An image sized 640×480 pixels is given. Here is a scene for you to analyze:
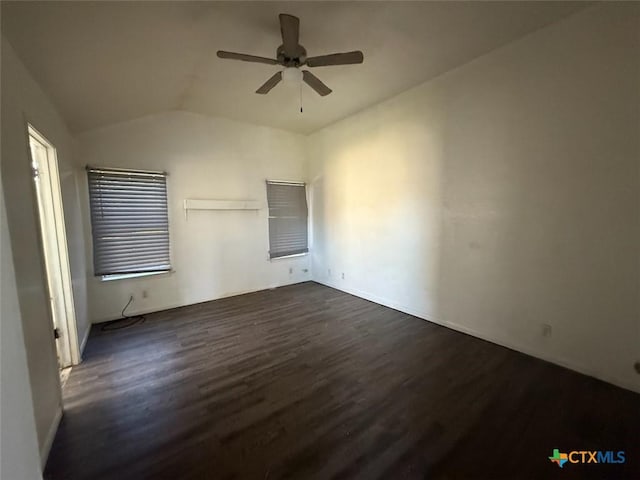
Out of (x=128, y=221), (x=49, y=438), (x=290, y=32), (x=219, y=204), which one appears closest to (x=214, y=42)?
(x=290, y=32)

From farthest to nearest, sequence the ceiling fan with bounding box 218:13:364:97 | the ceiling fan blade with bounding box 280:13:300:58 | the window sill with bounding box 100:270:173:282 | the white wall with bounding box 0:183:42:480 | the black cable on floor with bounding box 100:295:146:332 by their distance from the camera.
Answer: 1. the window sill with bounding box 100:270:173:282
2. the black cable on floor with bounding box 100:295:146:332
3. the ceiling fan with bounding box 218:13:364:97
4. the ceiling fan blade with bounding box 280:13:300:58
5. the white wall with bounding box 0:183:42:480

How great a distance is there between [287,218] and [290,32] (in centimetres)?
345

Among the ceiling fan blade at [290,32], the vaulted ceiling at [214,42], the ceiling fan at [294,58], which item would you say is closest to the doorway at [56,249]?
the vaulted ceiling at [214,42]

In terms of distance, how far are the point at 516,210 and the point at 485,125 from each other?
93 cm

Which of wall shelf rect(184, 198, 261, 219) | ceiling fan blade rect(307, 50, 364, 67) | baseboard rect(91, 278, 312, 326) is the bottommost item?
baseboard rect(91, 278, 312, 326)

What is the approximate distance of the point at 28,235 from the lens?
1715 millimetres

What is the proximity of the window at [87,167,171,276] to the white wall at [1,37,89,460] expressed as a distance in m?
1.48

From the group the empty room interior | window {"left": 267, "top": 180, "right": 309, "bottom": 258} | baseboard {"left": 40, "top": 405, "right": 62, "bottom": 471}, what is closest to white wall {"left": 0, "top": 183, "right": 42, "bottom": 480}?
the empty room interior

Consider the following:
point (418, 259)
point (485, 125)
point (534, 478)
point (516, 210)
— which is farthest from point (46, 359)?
point (485, 125)

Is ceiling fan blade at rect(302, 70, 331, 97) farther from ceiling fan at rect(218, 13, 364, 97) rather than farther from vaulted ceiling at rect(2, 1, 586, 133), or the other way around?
vaulted ceiling at rect(2, 1, 586, 133)

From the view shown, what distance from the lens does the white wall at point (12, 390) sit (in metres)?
0.71

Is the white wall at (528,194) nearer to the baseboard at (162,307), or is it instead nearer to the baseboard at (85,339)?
the baseboard at (162,307)

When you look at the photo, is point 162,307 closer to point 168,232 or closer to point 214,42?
point 168,232

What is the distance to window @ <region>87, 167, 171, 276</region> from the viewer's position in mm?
3506
